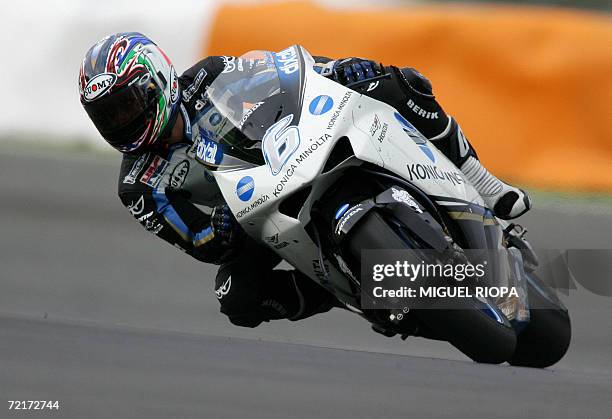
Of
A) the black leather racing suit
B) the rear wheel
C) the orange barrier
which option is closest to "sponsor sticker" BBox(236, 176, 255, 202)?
the black leather racing suit

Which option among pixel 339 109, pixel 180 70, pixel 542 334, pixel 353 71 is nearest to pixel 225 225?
pixel 339 109

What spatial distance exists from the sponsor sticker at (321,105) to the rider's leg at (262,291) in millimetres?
776

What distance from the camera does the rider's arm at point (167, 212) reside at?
4.58m

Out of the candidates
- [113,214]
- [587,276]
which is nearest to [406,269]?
[587,276]

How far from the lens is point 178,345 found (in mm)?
4820

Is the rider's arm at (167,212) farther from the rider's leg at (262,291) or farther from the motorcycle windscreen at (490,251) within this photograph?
the motorcycle windscreen at (490,251)

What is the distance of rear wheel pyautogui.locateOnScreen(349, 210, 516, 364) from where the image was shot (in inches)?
155

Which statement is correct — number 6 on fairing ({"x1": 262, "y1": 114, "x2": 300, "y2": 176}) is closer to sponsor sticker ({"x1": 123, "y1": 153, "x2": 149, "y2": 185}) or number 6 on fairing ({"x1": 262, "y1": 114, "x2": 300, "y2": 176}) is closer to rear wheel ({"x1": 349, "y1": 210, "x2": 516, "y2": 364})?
rear wheel ({"x1": 349, "y1": 210, "x2": 516, "y2": 364})

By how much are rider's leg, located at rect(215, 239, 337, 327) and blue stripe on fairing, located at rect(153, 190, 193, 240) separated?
0.99ft

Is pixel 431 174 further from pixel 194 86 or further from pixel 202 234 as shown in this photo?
pixel 194 86

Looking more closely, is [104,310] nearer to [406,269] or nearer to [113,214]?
[113,214]

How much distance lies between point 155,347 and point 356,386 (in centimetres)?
111

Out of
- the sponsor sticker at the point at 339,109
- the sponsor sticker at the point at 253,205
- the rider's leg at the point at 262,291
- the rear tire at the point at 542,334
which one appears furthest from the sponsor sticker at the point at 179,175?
the rear tire at the point at 542,334

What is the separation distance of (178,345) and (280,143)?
114cm
